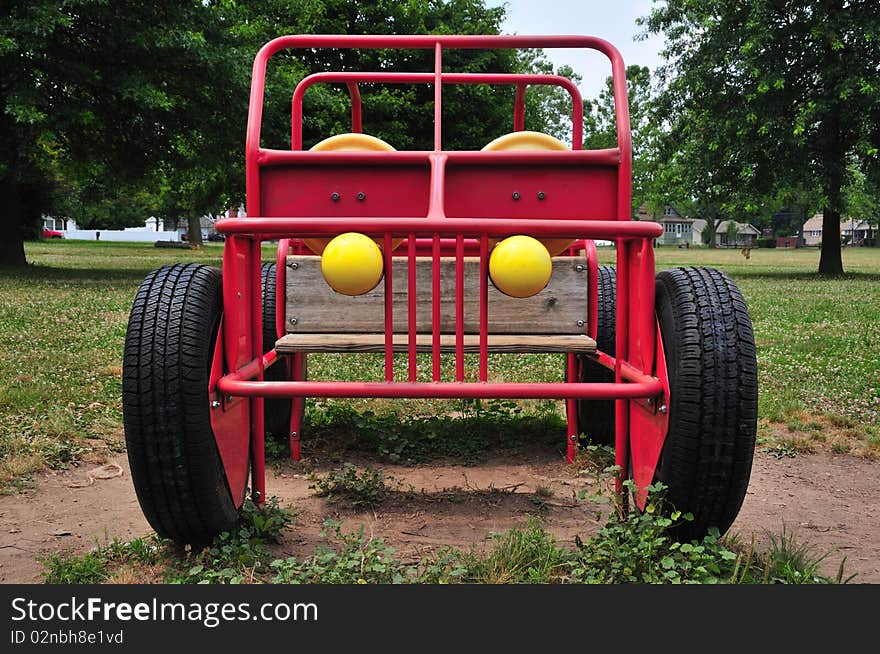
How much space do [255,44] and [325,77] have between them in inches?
652

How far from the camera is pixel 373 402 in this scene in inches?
207

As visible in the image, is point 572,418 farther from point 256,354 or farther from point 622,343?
point 256,354

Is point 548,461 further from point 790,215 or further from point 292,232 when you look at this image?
point 790,215

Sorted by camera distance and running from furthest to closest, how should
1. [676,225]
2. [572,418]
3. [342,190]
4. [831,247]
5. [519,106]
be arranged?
[676,225]
[831,247]
[519,106]
[572,418]
[342,190]

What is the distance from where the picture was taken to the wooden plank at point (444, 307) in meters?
3.14

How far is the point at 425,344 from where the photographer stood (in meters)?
2.97

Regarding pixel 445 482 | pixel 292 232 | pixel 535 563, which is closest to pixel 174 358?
pixel 292 232

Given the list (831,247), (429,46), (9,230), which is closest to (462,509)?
(429,46)

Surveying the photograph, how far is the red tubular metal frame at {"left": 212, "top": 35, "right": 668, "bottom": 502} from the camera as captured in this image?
2.37 meters

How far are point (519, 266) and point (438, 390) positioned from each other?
42 centimetres

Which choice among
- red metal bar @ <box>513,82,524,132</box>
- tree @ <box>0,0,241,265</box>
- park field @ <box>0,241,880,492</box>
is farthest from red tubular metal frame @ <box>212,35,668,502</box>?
tree @ <box>0,0,241,265</box>

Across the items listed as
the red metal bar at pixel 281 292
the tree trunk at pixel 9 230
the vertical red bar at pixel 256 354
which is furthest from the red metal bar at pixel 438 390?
the tree trunk at pixel 9 230

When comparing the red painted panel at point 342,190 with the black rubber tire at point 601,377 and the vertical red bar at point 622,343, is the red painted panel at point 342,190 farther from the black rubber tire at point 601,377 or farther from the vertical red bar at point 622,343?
the black rubber tire at point 601,377

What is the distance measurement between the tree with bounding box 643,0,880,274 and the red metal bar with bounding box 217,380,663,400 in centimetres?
1864
